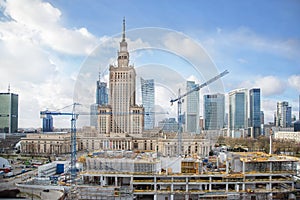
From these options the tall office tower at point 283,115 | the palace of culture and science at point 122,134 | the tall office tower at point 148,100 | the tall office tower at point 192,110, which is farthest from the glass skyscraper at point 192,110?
the tall office tower at point 283,115

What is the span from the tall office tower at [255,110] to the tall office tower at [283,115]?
33.5 inches

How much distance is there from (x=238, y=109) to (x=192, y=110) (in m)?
6.81

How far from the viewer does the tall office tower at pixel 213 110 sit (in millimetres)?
7113

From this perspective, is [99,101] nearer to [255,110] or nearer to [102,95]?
[102,95]

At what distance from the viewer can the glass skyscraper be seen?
633cm

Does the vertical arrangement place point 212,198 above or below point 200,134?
below

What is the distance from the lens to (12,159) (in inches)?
336

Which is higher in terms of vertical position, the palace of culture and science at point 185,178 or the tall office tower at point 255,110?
the tall office tower at point 255,110

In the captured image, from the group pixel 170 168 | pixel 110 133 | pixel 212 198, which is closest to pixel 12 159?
pixel 110 133

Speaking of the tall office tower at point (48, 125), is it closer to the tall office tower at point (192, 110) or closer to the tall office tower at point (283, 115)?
the tall office tower at point (192, 110)

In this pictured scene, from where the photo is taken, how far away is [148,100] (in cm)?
693

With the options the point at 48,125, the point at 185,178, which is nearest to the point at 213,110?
the point at 185,178

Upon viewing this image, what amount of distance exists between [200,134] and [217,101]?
170 cm

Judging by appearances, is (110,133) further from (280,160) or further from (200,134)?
(280,160)
